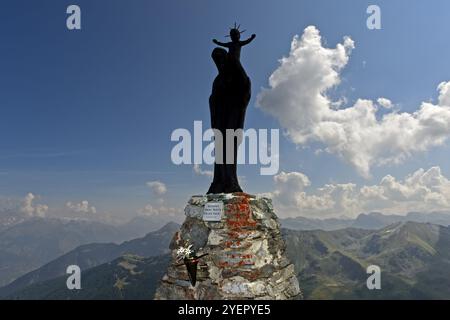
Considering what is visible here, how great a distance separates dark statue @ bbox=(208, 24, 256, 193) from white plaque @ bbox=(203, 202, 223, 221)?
1652 mm

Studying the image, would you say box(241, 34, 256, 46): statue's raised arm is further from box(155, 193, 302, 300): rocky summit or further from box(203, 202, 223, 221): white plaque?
box(203, 202, 223, 221): white plaque

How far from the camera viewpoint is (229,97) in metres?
15.2

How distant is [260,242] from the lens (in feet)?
41.9

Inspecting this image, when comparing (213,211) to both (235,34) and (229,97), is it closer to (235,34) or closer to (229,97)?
(229,97)

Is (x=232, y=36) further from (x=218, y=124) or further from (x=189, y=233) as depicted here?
(x=189, y=233)

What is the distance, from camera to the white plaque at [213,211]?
12932 mm

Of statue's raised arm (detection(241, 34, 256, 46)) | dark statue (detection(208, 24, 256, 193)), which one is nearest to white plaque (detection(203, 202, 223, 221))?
dark statue (detection(208, 24, 256, 193))

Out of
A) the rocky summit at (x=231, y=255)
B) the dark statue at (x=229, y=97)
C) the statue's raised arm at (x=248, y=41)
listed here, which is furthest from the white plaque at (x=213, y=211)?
the statue's raised arm at (x=248, y=41)

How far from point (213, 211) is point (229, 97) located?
17.3 ft

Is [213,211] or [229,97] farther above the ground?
[229,97]

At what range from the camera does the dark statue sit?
14945 mm

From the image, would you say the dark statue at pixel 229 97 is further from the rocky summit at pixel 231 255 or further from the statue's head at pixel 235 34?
the rocky summit at pixel 231 255

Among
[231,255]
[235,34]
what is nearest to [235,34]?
[235,34]
